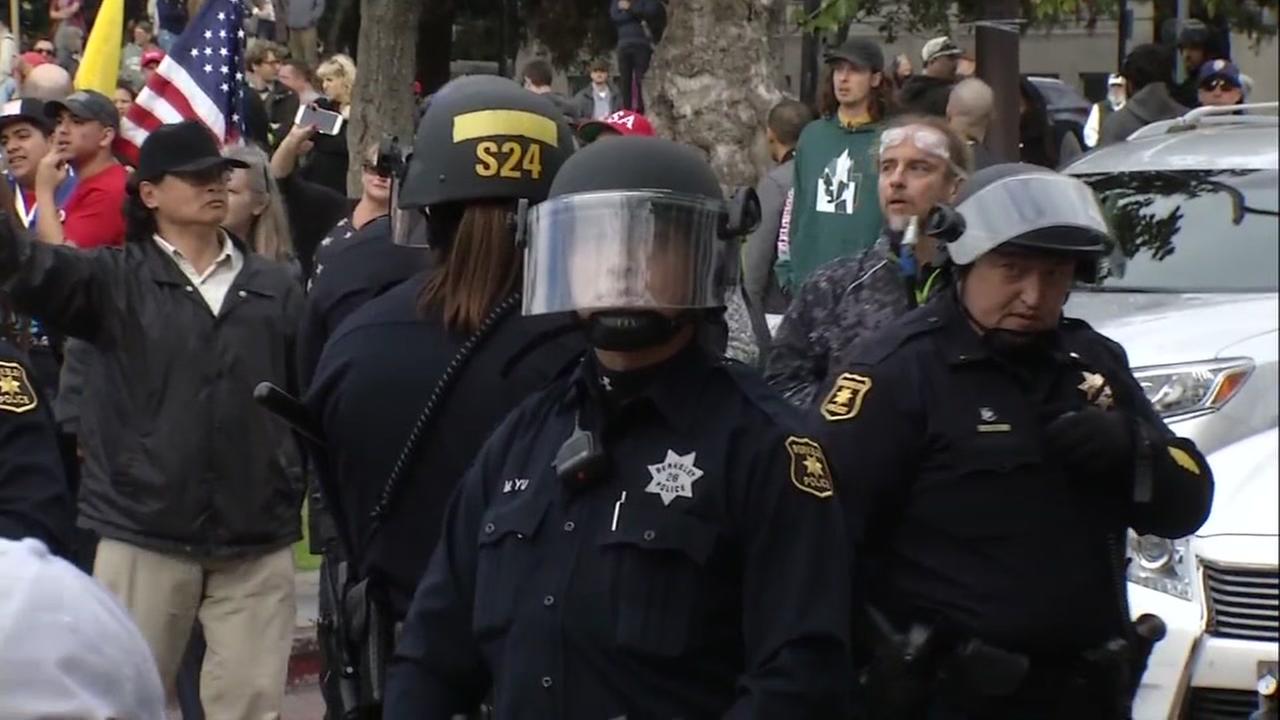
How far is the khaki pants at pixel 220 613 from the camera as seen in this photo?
654 centimetres

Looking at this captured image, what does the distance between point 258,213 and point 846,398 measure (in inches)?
173

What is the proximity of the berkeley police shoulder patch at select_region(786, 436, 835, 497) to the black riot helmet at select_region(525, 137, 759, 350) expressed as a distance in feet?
0.87

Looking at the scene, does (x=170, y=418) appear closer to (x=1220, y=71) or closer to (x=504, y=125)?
(x=504, y=125)

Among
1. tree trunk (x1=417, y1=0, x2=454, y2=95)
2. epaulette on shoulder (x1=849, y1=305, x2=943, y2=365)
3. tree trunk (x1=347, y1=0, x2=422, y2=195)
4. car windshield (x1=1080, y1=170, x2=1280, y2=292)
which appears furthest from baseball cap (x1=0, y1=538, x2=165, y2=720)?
tree trunk (x1=417, y1=0, x2=454, y2=95)

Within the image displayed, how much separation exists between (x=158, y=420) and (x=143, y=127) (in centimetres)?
395

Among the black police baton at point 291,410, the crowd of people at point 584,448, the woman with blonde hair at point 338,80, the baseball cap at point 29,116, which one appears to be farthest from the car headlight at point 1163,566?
the woman with blonde hair at point 338,80

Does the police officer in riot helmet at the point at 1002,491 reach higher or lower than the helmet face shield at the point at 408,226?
lower

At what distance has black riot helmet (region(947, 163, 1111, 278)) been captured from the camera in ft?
14.3

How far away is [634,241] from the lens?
365 cm

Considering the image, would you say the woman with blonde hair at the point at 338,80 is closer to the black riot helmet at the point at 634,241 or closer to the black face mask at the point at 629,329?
the black riot helmet at the point at 634,241

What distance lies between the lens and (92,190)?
8594 mm

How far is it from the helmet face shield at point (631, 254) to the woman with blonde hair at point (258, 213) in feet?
15.3

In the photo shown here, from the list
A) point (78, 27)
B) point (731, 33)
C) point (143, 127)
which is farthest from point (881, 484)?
point (78, 27)

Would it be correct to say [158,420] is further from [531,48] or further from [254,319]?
[531,48]
